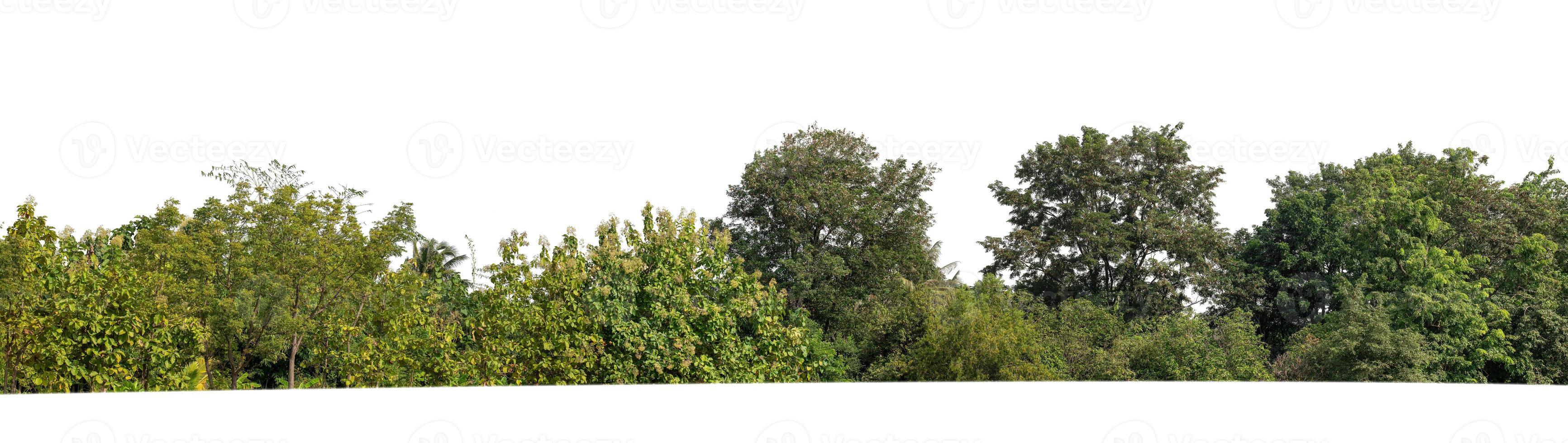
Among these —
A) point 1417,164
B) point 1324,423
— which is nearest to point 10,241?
point 1324,423

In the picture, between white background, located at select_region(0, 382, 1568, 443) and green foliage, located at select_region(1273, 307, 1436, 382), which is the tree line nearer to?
green foliage, located at select_region(1273, 307, 1436, 382)

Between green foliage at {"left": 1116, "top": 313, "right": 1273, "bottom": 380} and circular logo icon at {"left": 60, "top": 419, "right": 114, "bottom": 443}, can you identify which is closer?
circular logo icon at {"left": 60, "top": 419, "right": 114, "bottom": 443}

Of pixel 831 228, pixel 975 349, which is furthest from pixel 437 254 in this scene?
pixel 975 349

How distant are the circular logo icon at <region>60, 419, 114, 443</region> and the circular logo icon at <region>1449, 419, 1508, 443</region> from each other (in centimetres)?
862

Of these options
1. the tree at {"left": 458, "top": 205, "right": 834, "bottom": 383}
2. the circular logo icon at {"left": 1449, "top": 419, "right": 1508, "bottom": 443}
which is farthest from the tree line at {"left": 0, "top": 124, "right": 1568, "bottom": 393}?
the circular logo icon at {"left": 1449, "top": 419, "right": 1508, "bottom": 443}

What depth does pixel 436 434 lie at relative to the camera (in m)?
7.04

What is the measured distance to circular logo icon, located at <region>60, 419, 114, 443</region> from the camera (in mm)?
6559

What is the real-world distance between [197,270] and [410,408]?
12098 millimetres

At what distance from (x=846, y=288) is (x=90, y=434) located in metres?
22.9

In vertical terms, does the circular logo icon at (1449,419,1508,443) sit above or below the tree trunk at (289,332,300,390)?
below

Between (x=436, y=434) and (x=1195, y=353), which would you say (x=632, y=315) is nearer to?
(x=436, y=434)

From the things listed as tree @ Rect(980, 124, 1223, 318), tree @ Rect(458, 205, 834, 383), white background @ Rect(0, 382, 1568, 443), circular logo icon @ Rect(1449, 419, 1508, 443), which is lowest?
circular logo icon @ Rect(1449, 419, 1508, 443)

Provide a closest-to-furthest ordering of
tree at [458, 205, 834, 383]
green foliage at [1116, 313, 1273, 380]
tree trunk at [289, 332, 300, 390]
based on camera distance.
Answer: tree at [458, 205, 834, 383], tree trunk at [289, 332, 300, 390], green foliage at [1116, 313, 1273, 380]

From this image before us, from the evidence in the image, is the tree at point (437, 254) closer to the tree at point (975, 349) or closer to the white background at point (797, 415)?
the tree at point (975, 349)
